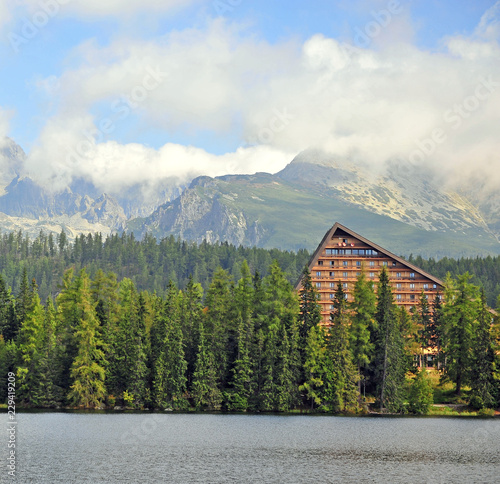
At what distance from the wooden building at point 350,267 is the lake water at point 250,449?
76.7m

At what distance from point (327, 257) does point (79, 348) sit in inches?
3091

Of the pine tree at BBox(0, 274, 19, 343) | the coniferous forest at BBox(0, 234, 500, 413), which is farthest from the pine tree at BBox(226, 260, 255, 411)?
the pine tree at BBox(0, 274, 19, 343)

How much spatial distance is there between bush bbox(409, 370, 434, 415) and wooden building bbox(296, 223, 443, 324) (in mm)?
64620

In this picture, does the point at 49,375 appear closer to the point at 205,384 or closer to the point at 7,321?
the point at 7,321

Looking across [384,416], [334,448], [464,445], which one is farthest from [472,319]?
[334,448]

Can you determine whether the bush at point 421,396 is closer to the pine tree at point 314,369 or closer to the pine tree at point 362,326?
the pine tree at point 362,326

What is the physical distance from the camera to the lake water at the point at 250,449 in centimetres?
6700

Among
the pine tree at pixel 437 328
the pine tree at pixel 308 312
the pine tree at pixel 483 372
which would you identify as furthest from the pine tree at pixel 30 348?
the pine tree at pixel 437 328

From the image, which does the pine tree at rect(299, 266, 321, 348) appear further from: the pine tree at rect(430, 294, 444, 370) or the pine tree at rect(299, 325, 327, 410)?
the pine tree at rect(430, 294, 444, 370)

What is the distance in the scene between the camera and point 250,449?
80.2m

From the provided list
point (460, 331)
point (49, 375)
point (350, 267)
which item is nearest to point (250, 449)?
point (49, 375)

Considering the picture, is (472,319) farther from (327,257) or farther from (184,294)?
(327,257)

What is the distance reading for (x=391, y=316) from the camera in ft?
405

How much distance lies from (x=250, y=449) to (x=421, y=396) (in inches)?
1812
